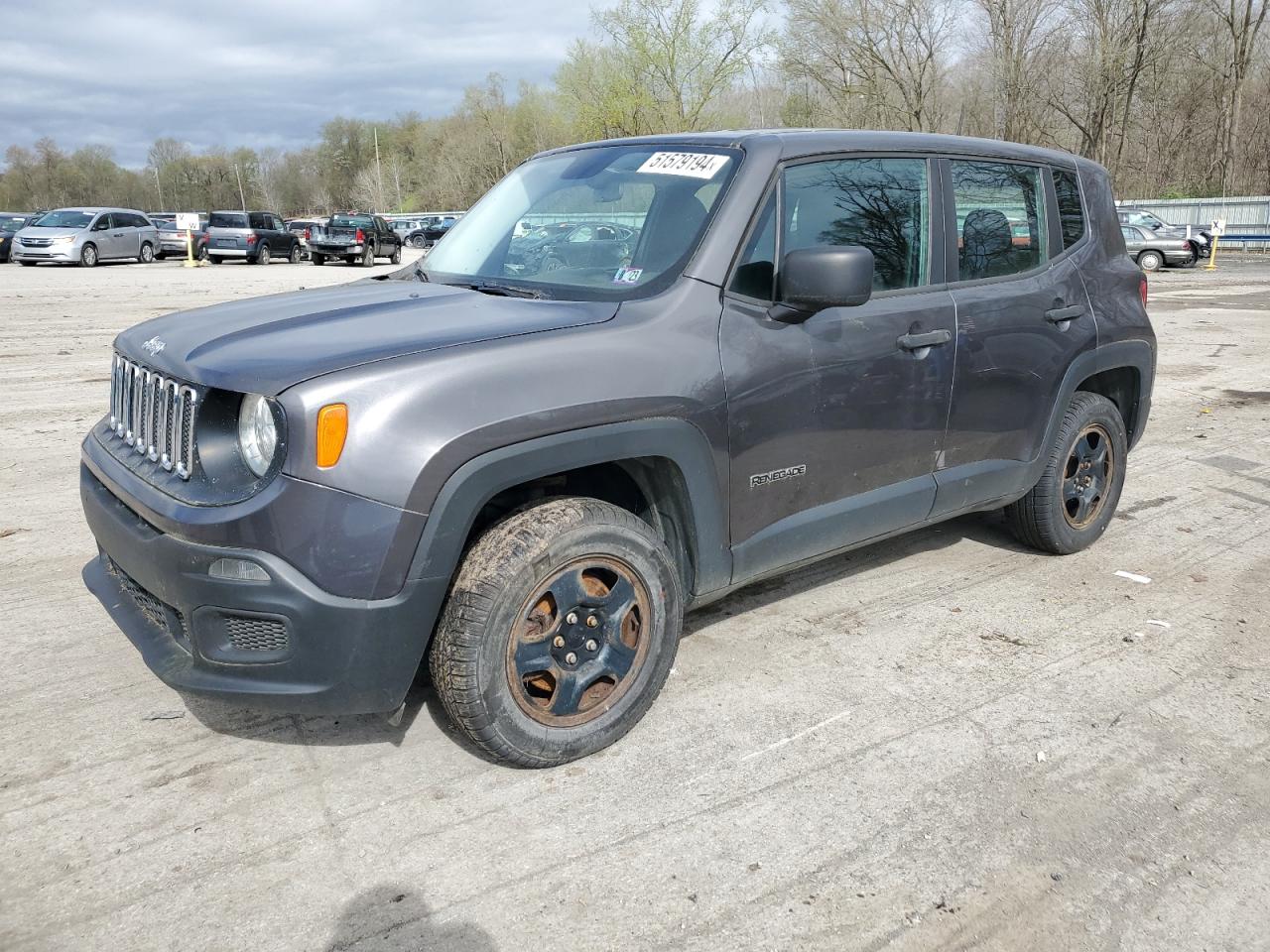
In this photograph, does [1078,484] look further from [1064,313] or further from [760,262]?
[760,262]

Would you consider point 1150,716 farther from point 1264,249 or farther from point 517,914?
point 1264,249

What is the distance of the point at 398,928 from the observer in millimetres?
2393

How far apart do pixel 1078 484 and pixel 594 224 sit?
268 cm

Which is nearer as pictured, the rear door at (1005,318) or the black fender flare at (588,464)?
the black fender flare at (588,464)

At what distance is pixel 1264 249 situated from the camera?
39469mm

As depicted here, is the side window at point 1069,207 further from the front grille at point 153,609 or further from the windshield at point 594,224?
the front grille at point 153,609

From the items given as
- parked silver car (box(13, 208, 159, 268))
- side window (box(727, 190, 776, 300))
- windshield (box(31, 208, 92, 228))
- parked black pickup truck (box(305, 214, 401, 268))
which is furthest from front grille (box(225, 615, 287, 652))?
windshield (box(31, 208, 92, 228))

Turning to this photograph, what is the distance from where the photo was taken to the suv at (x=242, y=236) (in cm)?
3231

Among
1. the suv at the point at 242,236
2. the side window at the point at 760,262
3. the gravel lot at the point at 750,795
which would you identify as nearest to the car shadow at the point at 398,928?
the gravel lot at the point at 750,795

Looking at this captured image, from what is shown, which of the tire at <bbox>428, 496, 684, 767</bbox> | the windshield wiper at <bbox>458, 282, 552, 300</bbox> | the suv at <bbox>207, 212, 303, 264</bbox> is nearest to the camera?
the tire at <bbox>428, 496, 684, 767</bbox>

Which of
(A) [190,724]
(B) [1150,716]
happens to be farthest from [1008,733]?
(A) [190,724]

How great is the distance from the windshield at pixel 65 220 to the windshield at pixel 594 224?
30.3m

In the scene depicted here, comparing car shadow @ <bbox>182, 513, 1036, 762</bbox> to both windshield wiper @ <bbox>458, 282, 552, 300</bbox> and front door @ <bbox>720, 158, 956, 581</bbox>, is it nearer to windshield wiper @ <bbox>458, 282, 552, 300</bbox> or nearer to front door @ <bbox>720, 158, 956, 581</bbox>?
front door @ <bbox>720, 158, 956, 581</bbox>

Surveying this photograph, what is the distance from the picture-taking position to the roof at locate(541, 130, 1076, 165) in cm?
353
